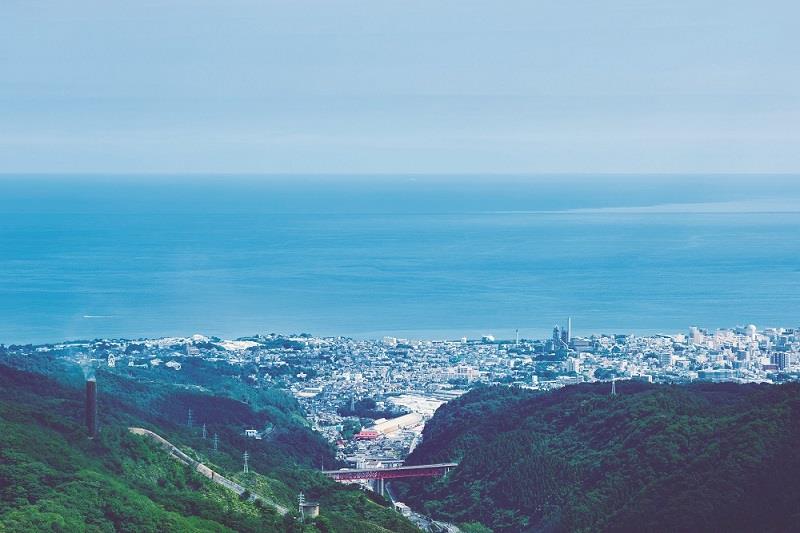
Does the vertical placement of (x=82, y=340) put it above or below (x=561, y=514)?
above

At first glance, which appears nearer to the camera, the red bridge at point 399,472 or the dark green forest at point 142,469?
the dark green forest at point 142,469

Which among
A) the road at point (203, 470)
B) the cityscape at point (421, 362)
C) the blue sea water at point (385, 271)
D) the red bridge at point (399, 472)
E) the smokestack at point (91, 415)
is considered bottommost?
the red bridge at point (399, 472)

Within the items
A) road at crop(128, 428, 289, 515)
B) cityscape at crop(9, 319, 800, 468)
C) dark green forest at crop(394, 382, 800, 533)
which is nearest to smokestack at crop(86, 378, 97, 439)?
road at crop(128, 428, 289, 515)

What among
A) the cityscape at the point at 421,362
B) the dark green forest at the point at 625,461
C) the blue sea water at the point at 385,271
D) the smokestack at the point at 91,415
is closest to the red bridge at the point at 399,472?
the dark green forest at the point at 625,461

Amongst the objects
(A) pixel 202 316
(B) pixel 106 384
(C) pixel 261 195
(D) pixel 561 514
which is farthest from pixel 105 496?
(C) pixel 261 195

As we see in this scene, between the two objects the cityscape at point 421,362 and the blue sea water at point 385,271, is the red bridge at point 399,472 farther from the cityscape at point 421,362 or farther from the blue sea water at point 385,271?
the blue sea water at point 385,271

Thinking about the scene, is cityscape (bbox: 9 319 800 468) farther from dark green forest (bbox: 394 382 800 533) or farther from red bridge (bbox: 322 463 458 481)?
dark green forest (bbox: 394 382 800 533)

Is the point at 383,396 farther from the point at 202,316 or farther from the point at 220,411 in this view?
the point at 202,316
